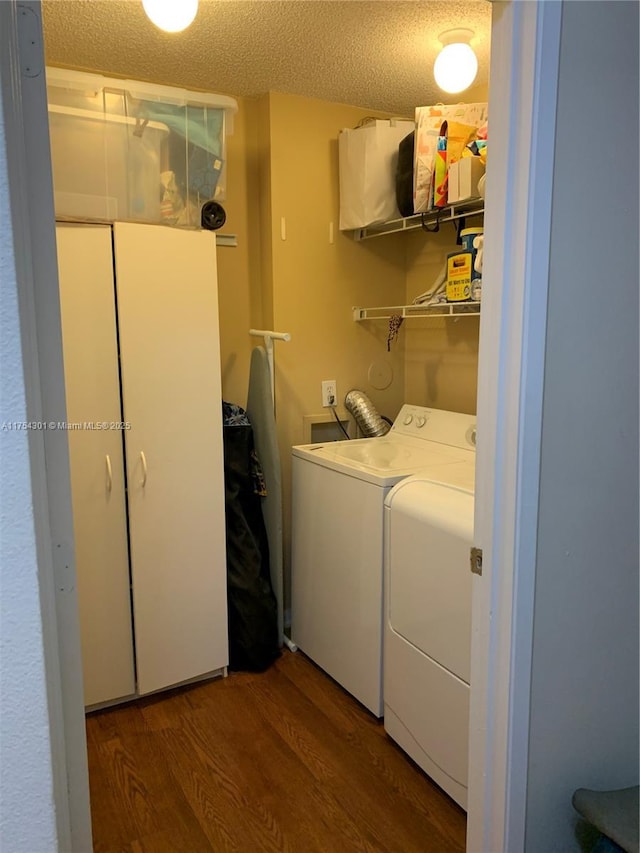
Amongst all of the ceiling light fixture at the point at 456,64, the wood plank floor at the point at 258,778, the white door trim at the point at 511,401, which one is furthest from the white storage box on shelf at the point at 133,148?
the wood plank floor at the point at 258,778

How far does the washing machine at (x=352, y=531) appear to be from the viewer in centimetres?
220

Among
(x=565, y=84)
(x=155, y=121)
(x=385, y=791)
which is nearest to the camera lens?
(x=565, y=84)

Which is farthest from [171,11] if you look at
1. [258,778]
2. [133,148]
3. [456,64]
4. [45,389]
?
[258,778]

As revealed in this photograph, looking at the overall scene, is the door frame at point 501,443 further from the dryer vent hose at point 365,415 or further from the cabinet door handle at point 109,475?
the dryer vent hose at point 365,415

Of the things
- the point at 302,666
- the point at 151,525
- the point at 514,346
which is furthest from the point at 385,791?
the point at 514,346

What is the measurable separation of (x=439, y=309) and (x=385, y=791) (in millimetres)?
1802

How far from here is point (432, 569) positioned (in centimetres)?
186

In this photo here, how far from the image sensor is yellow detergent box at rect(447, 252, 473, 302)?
2.28 m

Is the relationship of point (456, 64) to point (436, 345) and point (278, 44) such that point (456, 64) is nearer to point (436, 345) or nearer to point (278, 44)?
point (278, 44)

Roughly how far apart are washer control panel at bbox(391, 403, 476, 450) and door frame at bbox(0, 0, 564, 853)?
47.4 inches

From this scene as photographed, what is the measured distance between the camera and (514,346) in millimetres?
1164

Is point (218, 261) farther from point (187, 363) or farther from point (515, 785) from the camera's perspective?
point (515, 785)

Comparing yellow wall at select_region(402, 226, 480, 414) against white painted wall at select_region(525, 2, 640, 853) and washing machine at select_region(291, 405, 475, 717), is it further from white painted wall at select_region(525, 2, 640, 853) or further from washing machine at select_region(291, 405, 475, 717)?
white painted wall at select_region(525, 2, 640, 853)

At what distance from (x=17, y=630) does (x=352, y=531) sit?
1.70 meters
